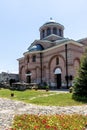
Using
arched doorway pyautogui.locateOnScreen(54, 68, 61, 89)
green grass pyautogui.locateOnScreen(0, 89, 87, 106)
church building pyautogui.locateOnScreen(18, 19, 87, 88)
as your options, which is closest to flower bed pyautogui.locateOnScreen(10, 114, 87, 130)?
green grass pyautogui.locateOnScreen(0, 89, 87, 106)

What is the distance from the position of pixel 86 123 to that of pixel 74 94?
12.0 m

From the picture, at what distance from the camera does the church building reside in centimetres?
4031

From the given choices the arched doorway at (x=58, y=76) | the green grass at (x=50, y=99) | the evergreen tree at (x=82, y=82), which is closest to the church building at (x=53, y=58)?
the arched doorway at (x=58, y=76)

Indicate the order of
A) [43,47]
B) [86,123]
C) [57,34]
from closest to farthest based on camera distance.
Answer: [86,123] → [43,47] → [57,34]

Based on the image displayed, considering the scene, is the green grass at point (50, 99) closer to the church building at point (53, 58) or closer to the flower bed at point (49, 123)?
the flower bed at point (49, 123)

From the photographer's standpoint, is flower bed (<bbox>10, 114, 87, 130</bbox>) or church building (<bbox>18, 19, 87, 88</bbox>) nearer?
flower bed (<bbox>10, 114, 87, 130</bbox>)

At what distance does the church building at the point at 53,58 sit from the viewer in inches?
1587

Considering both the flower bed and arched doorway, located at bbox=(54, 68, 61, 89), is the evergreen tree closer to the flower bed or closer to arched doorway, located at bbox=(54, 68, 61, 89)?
the flower bed

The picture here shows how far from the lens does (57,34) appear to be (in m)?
51.2

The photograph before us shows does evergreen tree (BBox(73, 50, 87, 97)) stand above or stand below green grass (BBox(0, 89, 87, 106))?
above

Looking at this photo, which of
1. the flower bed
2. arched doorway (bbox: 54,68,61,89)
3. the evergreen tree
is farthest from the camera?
arched doorway (bbox: 54,68,61,89)

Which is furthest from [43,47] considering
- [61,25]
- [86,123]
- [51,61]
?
[86,123]

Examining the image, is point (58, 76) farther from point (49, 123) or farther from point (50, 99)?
point (49, 123)

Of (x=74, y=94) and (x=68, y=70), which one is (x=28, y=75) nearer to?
(x=68, y=70)
